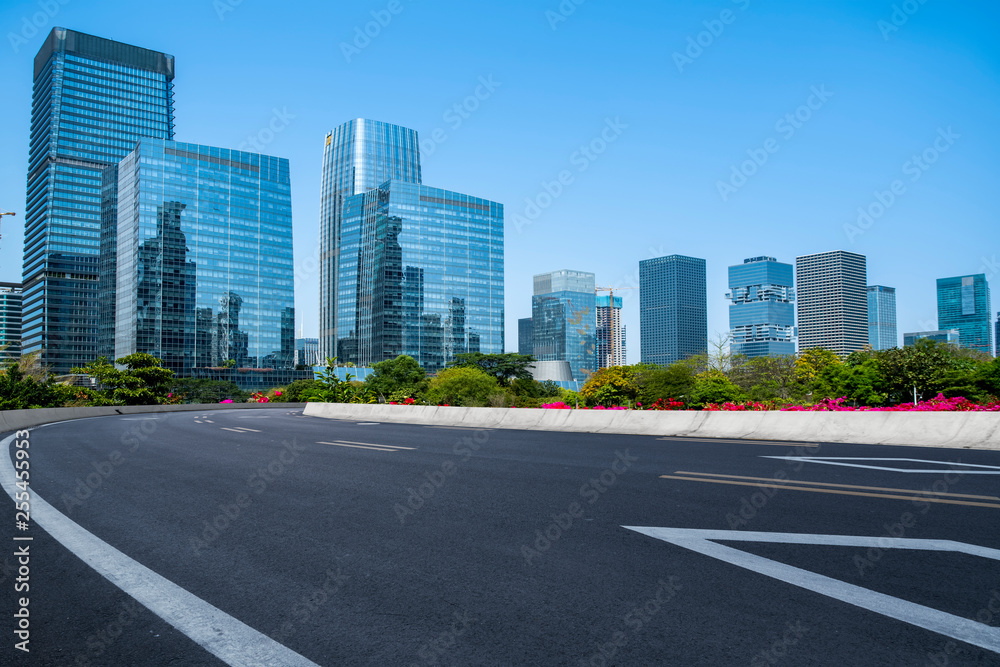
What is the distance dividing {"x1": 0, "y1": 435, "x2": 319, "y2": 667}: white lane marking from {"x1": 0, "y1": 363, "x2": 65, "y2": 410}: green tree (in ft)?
127

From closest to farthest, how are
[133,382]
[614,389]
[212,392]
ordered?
[614,389]
[133,382]
[212,392]

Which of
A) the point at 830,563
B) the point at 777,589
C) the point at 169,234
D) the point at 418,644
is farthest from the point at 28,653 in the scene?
the point at 169,234

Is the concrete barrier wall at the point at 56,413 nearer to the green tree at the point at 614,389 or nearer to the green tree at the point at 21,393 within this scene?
the green tree at the point at 21,393

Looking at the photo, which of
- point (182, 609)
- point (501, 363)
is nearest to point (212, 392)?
point (501, 363)

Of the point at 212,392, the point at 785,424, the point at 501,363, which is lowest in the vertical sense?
the point at 212,392

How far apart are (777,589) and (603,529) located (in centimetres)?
200

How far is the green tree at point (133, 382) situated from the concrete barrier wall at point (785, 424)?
134 ft

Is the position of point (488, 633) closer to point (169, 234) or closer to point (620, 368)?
point (620, 368)

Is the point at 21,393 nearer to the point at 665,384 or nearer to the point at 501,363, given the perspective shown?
the point at 665,384

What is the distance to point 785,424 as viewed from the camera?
15.8m

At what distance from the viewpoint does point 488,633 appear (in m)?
3.49

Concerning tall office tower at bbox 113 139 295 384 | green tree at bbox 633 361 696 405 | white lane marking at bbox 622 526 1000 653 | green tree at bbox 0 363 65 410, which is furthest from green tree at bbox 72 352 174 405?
tall office tower at bbox 113 139 295 384

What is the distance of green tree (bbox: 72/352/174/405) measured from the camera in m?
53.1

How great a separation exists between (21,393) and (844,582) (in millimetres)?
46716
